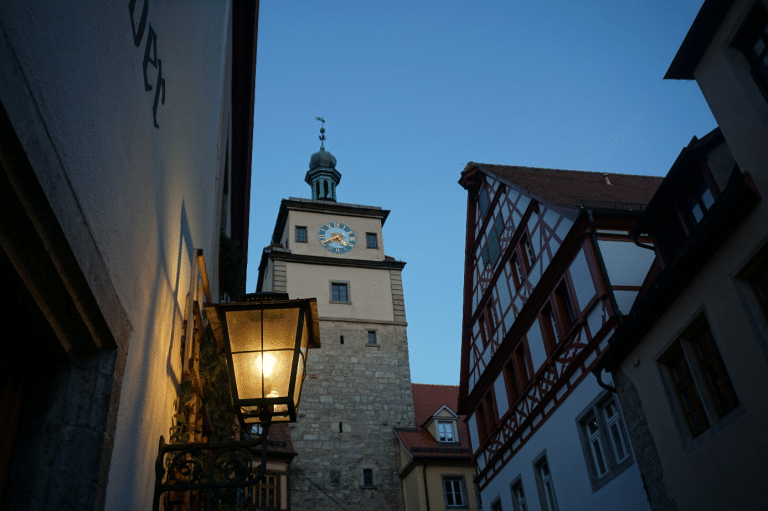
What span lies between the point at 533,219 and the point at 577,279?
8.29 feet

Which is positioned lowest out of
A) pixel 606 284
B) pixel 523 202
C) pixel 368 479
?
pixel 606 284

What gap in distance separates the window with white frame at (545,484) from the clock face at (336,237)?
22.1 metres

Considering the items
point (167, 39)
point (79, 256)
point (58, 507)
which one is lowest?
point (58, 507)

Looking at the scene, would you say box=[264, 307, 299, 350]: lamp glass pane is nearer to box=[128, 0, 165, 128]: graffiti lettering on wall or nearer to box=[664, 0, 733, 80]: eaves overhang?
box=[128, 0, 165, 128]: graffiti lettering on wall

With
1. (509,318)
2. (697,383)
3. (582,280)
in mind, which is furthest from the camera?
(509,318)

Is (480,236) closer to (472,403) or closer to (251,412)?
(472,403)

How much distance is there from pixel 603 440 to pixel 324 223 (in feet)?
84.8

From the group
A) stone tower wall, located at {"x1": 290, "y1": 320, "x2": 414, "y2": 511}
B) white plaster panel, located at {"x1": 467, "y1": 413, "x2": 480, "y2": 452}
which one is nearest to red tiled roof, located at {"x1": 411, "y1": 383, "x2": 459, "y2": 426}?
stone tower wall, located at {"x1": 290, "y1": 320, "x2": 414, "y2": 511}

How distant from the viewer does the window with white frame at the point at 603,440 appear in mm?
10828

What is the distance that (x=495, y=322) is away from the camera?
16812 millimetres

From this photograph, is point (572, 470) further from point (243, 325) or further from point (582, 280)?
point (243, 325)

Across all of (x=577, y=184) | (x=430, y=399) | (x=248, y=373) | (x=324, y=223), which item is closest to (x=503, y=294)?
(x=577, y=184)

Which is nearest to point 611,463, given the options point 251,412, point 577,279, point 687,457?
point 687,457

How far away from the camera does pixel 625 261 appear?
40.2ft
